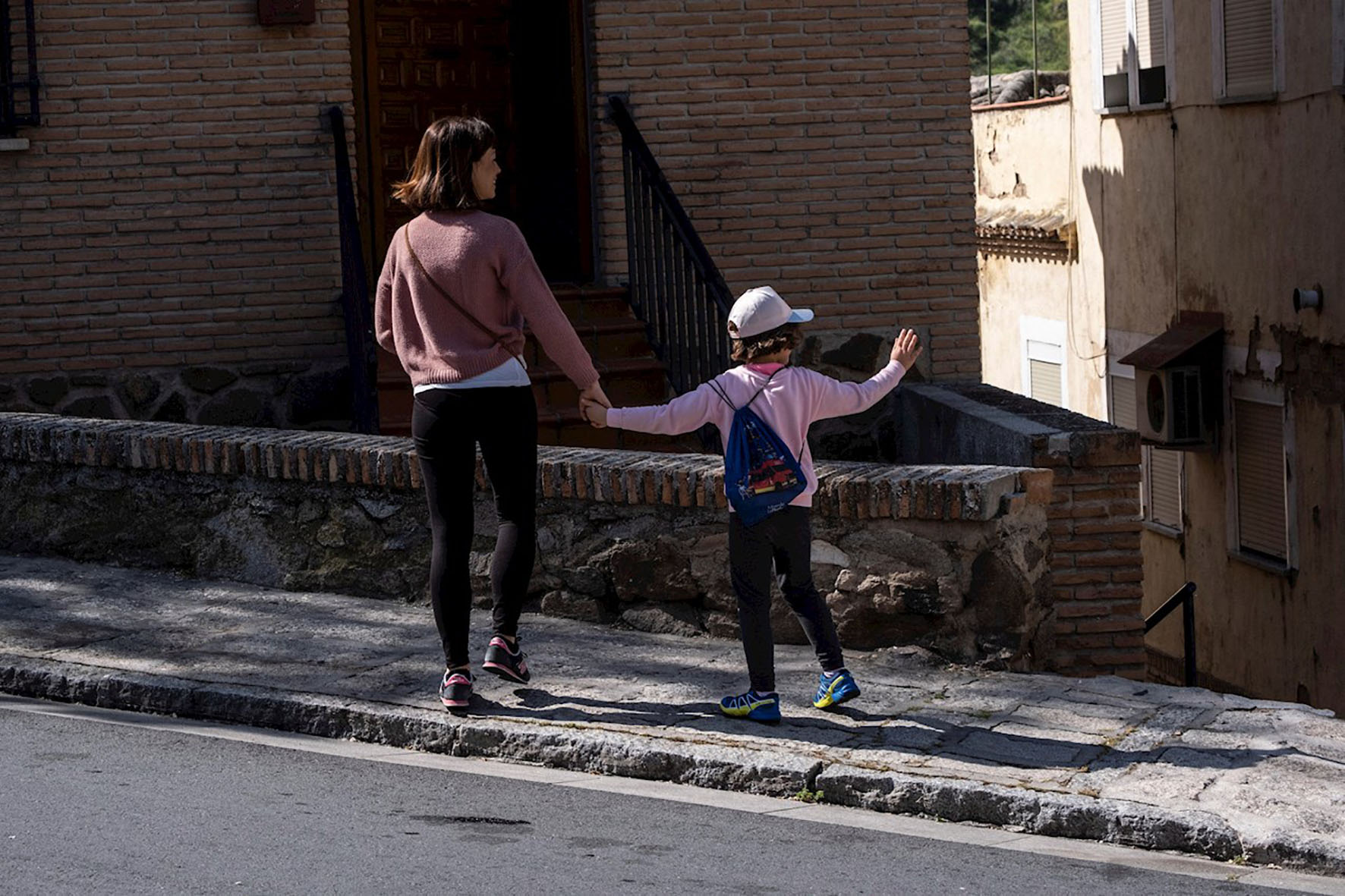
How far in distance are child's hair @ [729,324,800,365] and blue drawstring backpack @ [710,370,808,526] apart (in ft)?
0.43

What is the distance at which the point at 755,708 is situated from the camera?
6.16 m

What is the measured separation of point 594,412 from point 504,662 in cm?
91

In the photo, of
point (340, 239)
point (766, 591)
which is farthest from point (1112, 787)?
point (340, 239)

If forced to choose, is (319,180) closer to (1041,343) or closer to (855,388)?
(855,388)

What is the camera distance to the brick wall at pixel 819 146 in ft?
37.8

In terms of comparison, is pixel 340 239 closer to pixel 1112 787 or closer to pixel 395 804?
pixel 395 804

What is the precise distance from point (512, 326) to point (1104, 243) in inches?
503

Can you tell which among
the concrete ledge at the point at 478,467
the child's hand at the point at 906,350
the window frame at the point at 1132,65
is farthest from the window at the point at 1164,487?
the child's hand at the point at 906,350

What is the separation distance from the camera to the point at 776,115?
11.7 metres

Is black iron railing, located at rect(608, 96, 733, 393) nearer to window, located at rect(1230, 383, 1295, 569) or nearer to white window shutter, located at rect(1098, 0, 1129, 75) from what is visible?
window, located at rect(1230, 383, 1295, 569)

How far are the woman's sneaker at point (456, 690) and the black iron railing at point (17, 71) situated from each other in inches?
232

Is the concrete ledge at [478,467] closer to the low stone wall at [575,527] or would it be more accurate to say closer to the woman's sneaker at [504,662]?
the low stone wall at [575,527]

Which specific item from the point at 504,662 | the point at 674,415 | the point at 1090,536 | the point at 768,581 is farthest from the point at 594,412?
the point at 1090,536

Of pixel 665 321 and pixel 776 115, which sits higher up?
pixel 776 115
